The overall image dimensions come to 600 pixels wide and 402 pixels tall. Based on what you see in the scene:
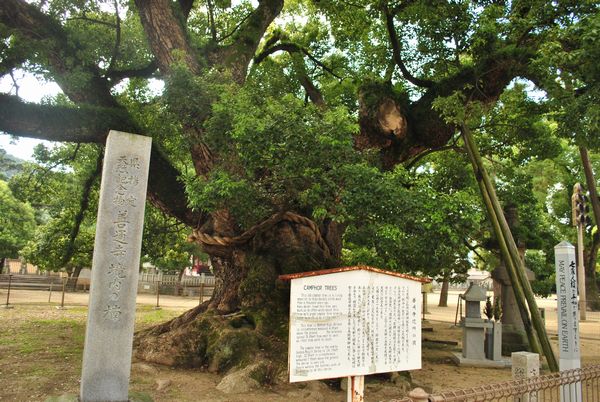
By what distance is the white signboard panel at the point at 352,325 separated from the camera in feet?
15.1

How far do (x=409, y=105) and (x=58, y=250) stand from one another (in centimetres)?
1030

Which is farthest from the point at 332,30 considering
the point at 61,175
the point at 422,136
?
the point at 61,175

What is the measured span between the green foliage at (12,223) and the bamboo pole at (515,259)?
86.7 ft

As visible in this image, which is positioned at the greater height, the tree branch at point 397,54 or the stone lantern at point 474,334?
the tree branch at point 397,54

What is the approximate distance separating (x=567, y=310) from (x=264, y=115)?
4911 mm

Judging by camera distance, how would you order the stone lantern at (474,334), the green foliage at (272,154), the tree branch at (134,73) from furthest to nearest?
1. the tree branch at (134,73)
2. the stone lantern at (474,334)
3. the green foliage at (272,154)

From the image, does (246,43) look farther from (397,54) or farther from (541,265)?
(541,265)

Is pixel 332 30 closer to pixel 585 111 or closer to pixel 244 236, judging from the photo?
pixel 244 236

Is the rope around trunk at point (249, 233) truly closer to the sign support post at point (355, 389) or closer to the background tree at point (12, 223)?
the sign support post at point (355, 389)

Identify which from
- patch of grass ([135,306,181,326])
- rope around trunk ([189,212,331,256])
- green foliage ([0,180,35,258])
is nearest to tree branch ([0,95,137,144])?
rope around trunk ([189,212,331,256])

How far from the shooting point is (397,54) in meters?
10.2

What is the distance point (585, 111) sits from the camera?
6.04 meters

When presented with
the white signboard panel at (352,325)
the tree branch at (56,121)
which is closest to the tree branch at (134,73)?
the tree branch at (56,121)

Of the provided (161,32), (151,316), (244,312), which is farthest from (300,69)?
(151,316)
